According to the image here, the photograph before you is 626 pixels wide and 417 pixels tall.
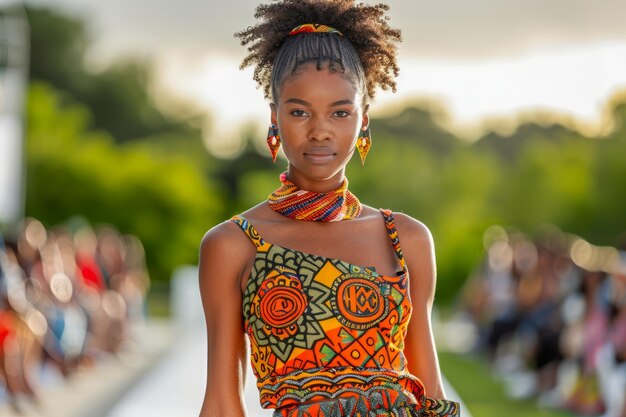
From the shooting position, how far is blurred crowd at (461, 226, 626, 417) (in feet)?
28.8

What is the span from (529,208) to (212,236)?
3243 cm

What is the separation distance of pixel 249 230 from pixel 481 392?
32.8 ft

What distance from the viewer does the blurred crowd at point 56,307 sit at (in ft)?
30.5

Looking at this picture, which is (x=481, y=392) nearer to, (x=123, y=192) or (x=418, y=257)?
(x=418, y=257)

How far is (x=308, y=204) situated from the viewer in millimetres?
2453

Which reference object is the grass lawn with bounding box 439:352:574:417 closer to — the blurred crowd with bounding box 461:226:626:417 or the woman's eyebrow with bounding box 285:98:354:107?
the blurred crowd with bounding box 461:226:626:417

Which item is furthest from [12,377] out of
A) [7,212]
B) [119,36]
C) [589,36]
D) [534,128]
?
[119,36]

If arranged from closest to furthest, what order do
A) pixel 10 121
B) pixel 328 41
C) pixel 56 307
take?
pixel 328 41
pixel 56 307
pixel 10 121

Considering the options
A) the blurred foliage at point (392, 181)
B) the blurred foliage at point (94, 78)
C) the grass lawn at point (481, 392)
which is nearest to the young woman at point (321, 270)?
the grass lawn at point (481, 392)

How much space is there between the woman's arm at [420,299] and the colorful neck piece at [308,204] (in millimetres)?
119

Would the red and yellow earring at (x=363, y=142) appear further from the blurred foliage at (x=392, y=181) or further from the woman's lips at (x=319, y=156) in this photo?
the blurred foliage at (x=392, y=181)

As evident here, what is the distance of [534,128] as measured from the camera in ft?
147

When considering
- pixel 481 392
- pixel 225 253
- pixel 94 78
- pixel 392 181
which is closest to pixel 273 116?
pixel 225 253

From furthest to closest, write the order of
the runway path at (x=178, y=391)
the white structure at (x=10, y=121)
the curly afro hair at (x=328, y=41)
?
the white structure at (x=10, y=121) → the runway path at (x=178, y=391) → the curly afro hair at (x=328, y=41)
